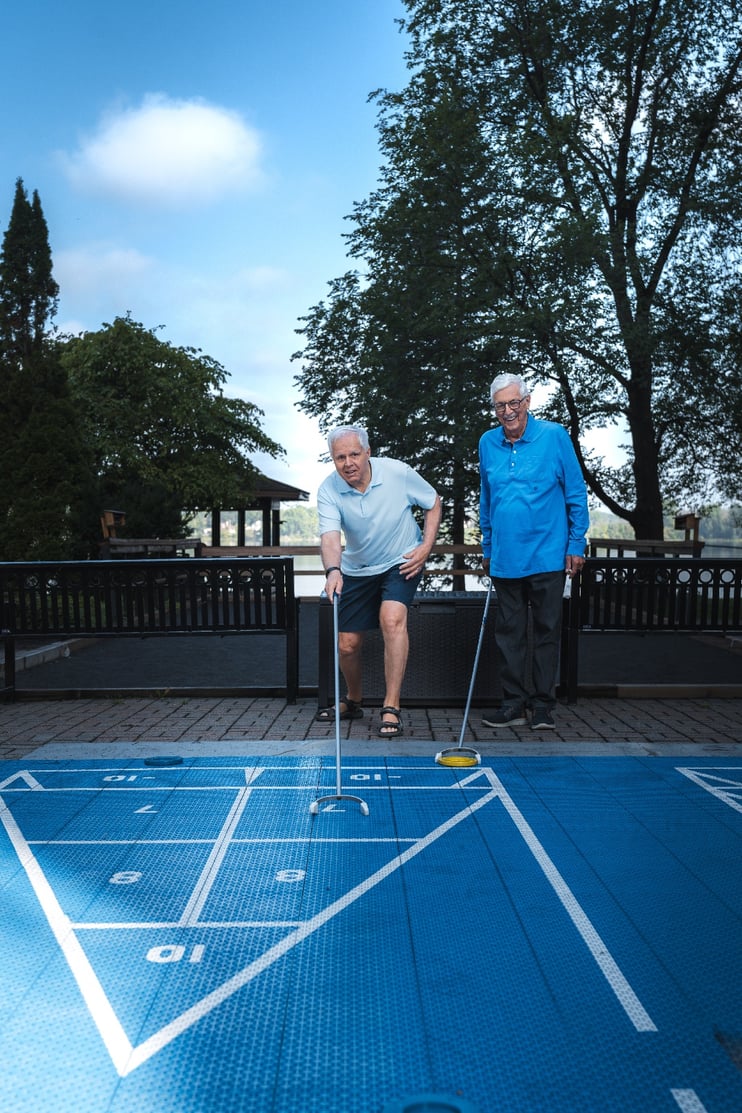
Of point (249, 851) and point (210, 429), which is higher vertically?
point (210, 429)

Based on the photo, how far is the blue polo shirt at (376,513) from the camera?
518 centimetres

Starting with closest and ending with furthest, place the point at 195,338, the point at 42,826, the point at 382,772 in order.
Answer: the point at 42,826
the point at 382,772
the point at 195,338

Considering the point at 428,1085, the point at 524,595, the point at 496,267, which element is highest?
the point at 496,267

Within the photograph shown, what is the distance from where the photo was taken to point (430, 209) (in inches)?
653

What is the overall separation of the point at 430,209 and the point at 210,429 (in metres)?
18.2

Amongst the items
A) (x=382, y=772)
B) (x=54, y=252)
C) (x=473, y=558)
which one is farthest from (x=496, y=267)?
(x=382, y=772)

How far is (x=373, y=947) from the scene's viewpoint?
2.61 meters

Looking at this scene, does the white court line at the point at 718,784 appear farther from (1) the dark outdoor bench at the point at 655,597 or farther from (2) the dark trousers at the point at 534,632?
(1) the dark outdoor bench at the point at 655,597

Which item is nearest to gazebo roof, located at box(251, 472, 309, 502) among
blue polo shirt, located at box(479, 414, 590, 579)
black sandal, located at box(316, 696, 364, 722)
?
black sandal, located at box(316, 696, 364, 722)

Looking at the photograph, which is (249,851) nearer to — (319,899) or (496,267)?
(319,899)

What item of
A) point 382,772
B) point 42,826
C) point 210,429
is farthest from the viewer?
point 210,429

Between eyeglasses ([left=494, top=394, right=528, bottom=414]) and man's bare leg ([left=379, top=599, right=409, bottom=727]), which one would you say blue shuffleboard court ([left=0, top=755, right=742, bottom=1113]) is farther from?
eyeglasses ([left=494, top=394, right=528, bottom=414])

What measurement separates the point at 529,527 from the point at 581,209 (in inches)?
515

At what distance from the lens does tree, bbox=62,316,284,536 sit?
32.0m
